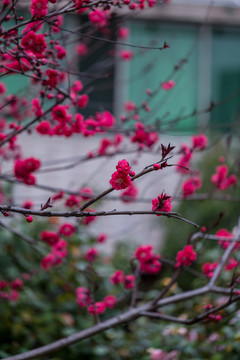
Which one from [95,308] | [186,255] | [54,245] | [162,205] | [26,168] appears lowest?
[162,205]

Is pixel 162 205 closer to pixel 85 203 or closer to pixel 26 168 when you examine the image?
pixel 85 203

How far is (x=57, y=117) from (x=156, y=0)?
0.89 metres

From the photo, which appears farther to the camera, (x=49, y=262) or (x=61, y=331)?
(x=61, y=331)

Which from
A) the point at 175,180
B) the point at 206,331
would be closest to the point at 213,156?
the point at 175,180

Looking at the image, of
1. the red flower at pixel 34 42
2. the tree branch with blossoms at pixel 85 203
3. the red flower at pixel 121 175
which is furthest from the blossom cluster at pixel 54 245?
the red flower at pixel 121 175

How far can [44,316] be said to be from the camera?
3668mm

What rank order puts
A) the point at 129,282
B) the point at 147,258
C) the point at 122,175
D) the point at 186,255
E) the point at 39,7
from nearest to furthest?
the point at 122,175 < the point at 39,7 < the point at 186,255 < the point at 147,258 < the point at 129,282

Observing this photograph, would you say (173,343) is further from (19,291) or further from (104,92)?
(104,92)

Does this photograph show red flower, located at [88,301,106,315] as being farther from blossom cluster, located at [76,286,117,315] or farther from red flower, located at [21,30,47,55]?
red flower, located at [21,30,47,55]

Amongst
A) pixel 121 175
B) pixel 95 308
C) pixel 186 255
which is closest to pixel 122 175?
pixel 121 175

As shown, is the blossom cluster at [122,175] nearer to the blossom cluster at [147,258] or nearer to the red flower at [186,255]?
the red flower at [186,255]

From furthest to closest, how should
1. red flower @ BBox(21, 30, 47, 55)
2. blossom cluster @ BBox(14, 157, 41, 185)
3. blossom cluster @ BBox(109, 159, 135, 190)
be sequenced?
blossom cluster @ BBox(14, 157, 41, 185) → red flower @ BBox(21, 30, 47, 55) → blossom cluster @ BBox(109, 159, 135, 190)

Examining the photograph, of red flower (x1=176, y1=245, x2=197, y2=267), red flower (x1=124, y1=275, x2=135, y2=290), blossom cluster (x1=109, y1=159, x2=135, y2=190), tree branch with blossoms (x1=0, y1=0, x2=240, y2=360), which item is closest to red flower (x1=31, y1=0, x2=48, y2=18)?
tree branch with blossoms (x1=0, y1=0, x2=240, y2=360)

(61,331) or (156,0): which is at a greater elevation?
(156,0)
